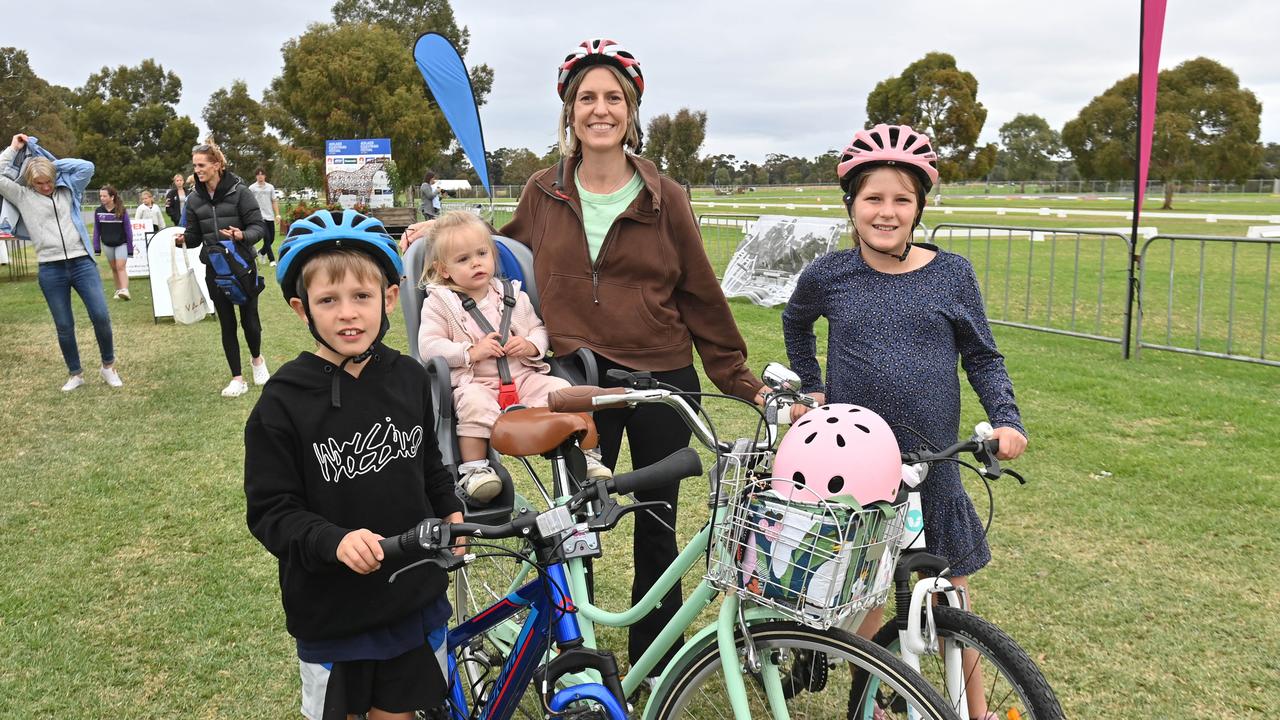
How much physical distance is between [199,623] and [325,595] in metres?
2.33

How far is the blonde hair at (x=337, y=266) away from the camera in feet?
7.70

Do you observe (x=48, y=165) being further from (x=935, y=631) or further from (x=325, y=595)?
(x=935, y=631)

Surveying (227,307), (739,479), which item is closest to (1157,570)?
(739,479)

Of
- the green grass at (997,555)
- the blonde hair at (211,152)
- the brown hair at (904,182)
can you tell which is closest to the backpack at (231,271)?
the blonde hair at (211,152)

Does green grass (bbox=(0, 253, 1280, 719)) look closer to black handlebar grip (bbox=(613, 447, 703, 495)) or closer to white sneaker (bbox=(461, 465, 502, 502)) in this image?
white sneaker (bbox=(461, 465, 502, 502))

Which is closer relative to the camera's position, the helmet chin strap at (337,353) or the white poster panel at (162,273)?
the helmet chin strap at (337,353)

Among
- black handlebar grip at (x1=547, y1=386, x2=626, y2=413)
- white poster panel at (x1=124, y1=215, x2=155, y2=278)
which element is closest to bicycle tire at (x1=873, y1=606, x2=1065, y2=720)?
black handlebar grip at (x1=547, y1=386, x2=626, y2=413)

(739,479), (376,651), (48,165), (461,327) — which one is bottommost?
(376,651)

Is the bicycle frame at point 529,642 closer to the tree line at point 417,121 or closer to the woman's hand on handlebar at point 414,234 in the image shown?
the woman's hand on handlebar at point 414,234

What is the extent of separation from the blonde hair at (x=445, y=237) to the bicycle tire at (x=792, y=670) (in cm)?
160

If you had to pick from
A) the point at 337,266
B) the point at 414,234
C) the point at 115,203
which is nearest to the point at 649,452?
the point at 414,234

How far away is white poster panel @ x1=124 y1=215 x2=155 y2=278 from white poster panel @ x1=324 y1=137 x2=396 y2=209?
11.5 metres

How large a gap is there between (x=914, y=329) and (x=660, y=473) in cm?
97

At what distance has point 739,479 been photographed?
213 centimetres
